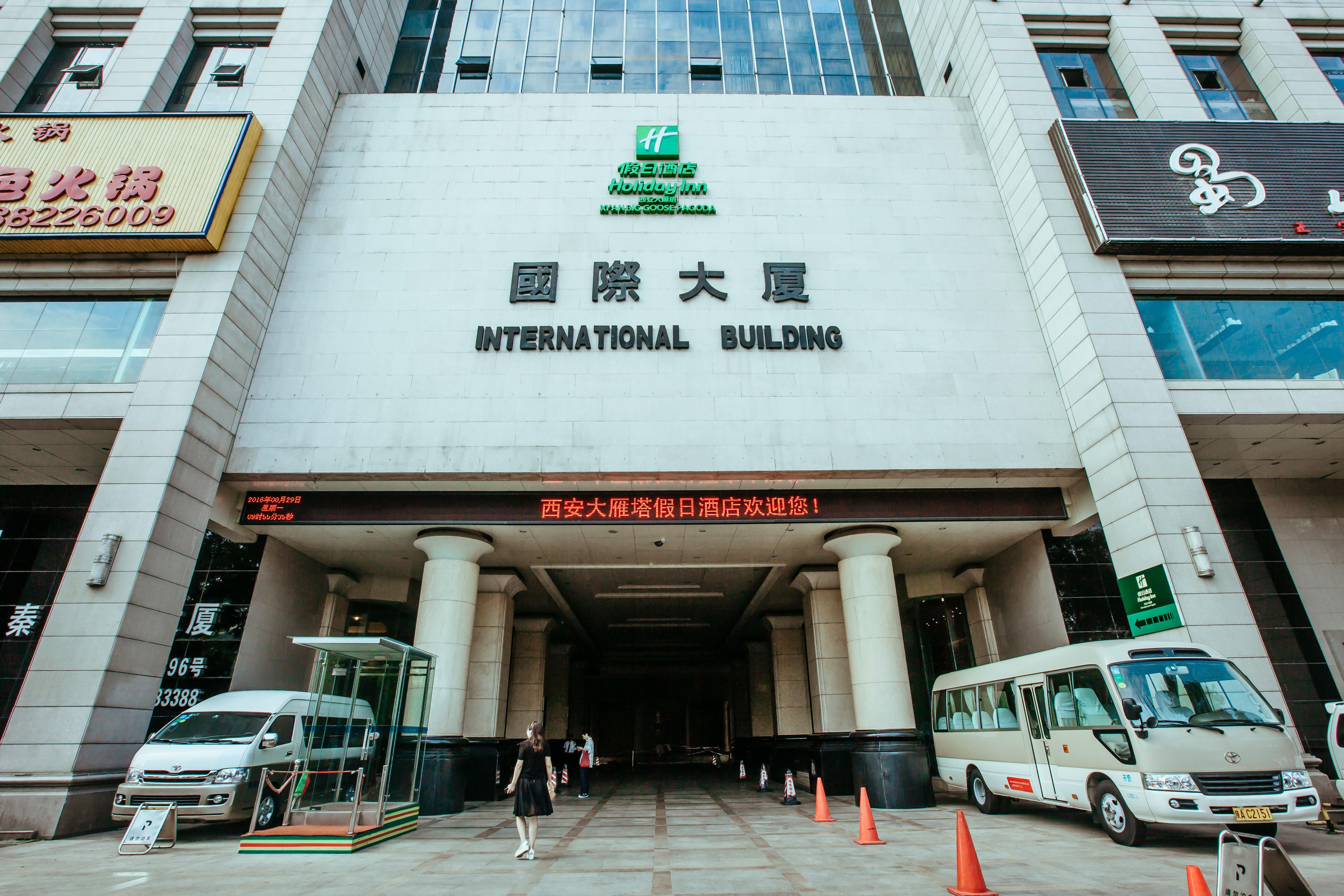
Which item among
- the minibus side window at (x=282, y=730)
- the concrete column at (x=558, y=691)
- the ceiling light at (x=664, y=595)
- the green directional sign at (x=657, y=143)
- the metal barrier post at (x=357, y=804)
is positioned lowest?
the metal barrier post at (x=357, y=804)

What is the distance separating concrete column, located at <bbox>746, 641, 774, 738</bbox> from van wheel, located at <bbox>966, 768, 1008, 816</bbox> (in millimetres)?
10106

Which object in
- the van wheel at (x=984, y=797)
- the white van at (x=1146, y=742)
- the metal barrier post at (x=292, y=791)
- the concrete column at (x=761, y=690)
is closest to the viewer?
the white van at (x=1146, y=742)

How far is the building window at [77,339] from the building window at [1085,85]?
22377 millimetres

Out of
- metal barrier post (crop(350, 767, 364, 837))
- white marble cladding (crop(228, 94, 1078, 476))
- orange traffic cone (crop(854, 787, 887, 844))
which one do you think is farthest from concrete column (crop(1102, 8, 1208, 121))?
metal barrier post (crop(350, 767, 364, 837))

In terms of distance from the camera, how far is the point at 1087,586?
14.1m

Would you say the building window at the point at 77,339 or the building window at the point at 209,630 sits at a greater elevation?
the building window at the point at 77,339

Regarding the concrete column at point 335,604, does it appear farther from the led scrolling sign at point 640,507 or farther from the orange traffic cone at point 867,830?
the orange traffic cone at point 867,830

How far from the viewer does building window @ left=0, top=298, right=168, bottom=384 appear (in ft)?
41.1

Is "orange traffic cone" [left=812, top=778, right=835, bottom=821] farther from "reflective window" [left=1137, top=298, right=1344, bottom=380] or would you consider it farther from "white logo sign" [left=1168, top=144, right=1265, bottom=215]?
"white logo sign" [left=1168, top=144, right=1265, bottom=215]

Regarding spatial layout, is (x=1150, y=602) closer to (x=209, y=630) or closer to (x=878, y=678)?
(x=878, y=678)

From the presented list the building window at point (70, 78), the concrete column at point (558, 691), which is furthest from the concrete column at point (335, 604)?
the building window at point (70, 78)

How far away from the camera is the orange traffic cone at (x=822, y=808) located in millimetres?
10453

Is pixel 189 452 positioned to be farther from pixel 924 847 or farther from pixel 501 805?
pixel 924 847

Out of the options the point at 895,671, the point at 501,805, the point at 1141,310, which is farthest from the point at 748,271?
the point at 501,805
